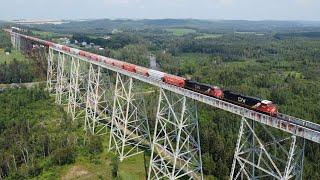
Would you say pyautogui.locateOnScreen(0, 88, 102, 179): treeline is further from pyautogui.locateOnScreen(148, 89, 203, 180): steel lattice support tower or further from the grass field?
the grass field

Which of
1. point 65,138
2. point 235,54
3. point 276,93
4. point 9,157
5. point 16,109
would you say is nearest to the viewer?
point 9,157

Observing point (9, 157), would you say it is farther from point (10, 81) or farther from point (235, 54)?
point (235, 54)

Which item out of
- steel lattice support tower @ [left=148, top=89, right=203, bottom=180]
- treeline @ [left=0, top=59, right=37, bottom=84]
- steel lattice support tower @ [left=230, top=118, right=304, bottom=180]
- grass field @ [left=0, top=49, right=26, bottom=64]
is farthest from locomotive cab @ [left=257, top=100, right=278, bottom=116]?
grass field @ [left=0, top=49, right=26, bottom=64]

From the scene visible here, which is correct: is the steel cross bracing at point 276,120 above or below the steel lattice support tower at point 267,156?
above

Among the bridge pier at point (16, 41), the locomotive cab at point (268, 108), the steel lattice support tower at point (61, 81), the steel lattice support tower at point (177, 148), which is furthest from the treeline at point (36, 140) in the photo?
the bridge pier at point (16, 41)

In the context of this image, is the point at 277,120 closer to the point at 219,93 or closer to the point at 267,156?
the point at 267,156

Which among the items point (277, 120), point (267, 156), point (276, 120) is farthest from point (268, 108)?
point (267, 156)

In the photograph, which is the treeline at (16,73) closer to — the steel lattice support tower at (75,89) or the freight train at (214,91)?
the steel lattice support tower at (75,89)

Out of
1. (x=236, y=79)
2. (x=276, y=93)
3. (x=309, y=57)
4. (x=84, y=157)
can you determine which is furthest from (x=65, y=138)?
(x=309, y=57)
